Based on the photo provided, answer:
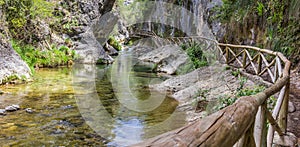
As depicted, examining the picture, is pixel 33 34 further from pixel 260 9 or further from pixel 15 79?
pixel 260 9

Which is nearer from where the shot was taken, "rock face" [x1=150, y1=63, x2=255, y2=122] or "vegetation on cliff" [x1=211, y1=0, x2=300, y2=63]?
"rock face" [x1=150, y1=63, x2=255, y2=122]

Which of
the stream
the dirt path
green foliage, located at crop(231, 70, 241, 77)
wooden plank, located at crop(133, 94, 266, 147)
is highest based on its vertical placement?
wooden plank, located at crop(133, 94, 266, 147)

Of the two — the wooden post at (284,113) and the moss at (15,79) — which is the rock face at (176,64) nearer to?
the moss at (15,79)

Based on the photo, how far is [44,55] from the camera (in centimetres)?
1457

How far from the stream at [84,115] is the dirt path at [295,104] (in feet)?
6.93

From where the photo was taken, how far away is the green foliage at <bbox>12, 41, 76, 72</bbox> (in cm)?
1293

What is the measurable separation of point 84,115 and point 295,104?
4664 mm

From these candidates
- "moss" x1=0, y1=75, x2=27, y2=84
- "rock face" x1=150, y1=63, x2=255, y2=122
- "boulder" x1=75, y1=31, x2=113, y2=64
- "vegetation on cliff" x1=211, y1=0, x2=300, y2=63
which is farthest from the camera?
"boulder" x1=75, y1=31, x2=113, y2=64

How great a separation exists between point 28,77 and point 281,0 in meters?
10.3

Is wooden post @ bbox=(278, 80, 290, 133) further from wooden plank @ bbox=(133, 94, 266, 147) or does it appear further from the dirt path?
wooden plank @ bbox=(133, 94, 266, 147)

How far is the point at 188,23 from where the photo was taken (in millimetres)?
23391

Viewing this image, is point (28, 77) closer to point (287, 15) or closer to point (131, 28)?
point (287, 15)

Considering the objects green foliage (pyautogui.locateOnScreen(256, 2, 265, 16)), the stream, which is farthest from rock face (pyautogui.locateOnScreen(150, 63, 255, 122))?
green foliage (pyautogui.locateOnScreen(256, 2, 265, 16))

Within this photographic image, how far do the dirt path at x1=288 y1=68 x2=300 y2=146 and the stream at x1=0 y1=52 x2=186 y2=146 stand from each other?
211cm
